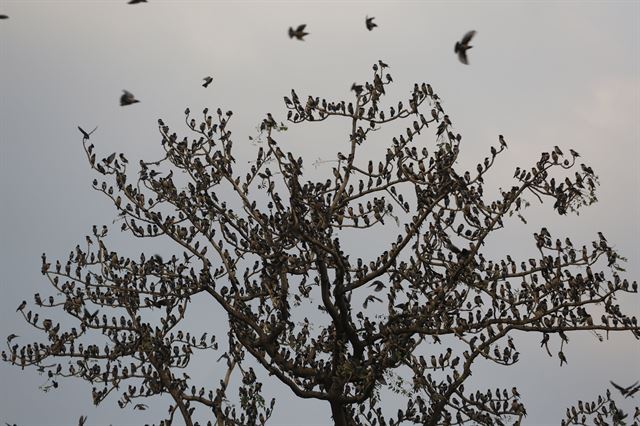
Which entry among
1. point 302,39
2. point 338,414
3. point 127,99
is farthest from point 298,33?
point 338,414

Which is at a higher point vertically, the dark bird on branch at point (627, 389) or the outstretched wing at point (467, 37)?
the outstretched wing at point (467, 37)

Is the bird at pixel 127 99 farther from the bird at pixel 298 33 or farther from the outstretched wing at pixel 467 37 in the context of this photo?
the outstretched wing at pixel 467 37

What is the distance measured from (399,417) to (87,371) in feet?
18.1

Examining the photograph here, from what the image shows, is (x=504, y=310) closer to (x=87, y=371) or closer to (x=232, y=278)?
(x=232, y=278)

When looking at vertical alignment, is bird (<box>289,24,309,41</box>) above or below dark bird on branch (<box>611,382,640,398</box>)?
above

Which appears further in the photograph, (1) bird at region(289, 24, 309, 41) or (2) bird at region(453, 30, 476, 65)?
(1) bird at region(289, 24, 309, 41)

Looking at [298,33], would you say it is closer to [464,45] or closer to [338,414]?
[464,45]

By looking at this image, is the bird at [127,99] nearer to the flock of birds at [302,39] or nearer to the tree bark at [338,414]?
the flock of birds at [302,39]

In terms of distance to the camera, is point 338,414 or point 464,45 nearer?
point 464,45

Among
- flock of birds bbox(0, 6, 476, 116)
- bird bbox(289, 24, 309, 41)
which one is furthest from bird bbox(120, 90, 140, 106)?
bird bbox(289, 24, 309, 41)

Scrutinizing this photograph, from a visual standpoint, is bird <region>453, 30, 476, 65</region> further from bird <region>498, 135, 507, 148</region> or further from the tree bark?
the tree bark

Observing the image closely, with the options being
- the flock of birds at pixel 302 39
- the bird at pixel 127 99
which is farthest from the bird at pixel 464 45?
the bird at pixel 127 99

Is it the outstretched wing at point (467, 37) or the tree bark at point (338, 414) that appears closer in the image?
the outstretched wing at point (467, 37)

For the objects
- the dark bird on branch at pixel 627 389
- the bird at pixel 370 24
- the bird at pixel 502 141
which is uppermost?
the bird at pixel 370 24
